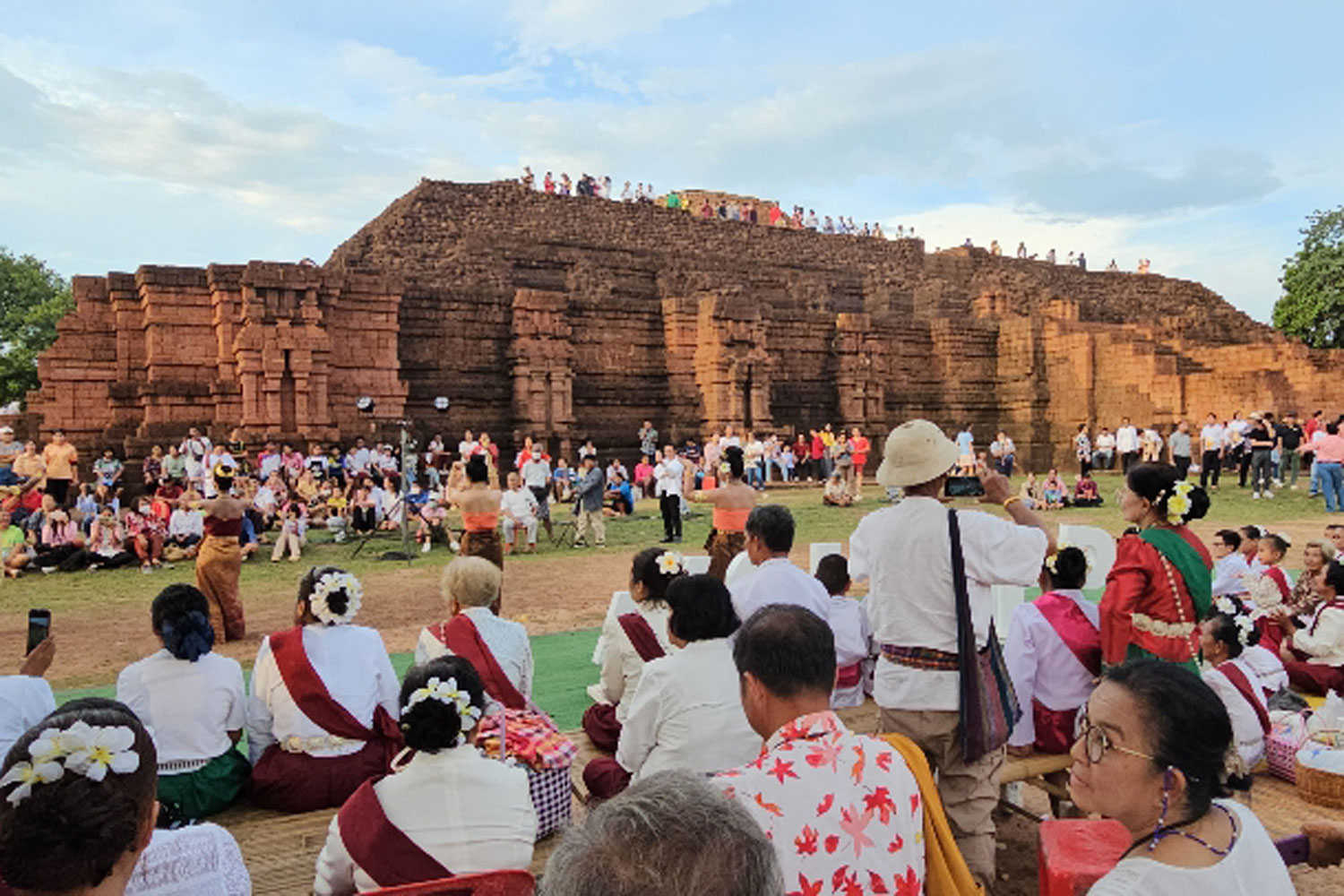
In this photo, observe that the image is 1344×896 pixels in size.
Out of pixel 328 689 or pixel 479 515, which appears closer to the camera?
pixel 328 689

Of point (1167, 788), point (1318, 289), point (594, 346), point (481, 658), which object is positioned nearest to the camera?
point (1167, 788)

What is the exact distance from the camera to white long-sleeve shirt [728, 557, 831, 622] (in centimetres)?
487

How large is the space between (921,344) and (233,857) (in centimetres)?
3047

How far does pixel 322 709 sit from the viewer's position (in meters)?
4.14

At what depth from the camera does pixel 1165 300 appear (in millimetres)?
46281

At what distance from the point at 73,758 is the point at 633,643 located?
9.34ft

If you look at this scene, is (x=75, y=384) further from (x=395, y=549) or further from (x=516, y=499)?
(x=516, y=499)

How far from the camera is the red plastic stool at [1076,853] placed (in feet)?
8.57

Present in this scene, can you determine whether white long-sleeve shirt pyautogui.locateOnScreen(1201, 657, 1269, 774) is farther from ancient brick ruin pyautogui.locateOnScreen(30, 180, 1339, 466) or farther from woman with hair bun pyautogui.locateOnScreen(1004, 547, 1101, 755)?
ancient brick ruin pyautogui.locateOnScreen(30, 180, 1339, 466)

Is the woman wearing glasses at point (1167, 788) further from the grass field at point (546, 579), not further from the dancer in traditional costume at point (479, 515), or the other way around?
the dancer in traditional costume at point (479, 515)

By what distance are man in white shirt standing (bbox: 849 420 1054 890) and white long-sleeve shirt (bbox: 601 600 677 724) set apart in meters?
1.39

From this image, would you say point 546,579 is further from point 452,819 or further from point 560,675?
point 452,819

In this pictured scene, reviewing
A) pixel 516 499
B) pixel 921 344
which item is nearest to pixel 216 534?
pixel 516 499

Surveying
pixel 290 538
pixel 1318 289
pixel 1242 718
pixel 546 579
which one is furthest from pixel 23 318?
pixel 1318 289
